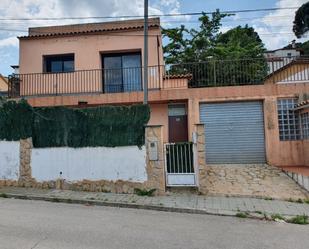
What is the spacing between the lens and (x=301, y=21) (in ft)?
118

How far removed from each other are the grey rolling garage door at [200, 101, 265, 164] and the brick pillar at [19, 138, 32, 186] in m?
7.60

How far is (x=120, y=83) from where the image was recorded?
678 inches

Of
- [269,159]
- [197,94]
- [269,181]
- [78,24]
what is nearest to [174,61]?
[78,24]

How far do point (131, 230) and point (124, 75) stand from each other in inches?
474

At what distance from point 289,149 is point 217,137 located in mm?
3097

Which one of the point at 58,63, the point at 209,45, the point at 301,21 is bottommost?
the point at 58,63

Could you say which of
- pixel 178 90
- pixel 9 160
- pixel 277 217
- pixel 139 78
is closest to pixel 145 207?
pixel 277 217

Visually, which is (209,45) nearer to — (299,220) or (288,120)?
(288,120)

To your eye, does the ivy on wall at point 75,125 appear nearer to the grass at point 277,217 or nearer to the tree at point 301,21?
the grass at point 277,217

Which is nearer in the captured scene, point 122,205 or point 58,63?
point 122,205

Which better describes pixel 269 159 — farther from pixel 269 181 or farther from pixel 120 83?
pixel 120 83

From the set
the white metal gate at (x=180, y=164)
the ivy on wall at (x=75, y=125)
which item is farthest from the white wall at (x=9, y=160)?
the white metal gate at (x=180, y=164)

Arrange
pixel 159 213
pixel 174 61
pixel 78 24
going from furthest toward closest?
pixel 174 61 → pixel 78 24 → pixel 159 213

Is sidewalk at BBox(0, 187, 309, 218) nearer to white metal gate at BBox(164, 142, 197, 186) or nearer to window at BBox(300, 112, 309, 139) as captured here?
white metal gate at BBox(164, 142, 197, 186)
